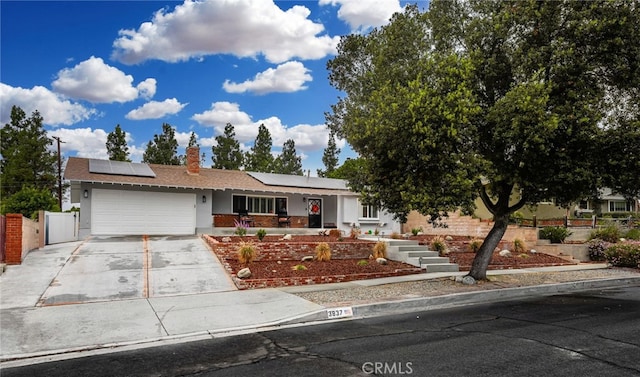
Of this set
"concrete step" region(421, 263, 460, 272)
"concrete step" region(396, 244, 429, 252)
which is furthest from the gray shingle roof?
"concrete step" region(421, 263, 460, 272)

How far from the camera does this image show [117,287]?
1105 centimetres

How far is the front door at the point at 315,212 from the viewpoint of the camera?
1078 inches

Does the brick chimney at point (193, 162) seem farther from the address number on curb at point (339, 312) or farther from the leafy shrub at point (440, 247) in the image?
the address number on curb at point (339, 312)

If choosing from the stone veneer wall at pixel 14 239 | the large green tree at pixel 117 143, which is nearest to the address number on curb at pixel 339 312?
the stone veneer wall at pixel 14 239

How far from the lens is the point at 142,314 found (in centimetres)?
889

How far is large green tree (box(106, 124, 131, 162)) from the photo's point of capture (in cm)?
4528

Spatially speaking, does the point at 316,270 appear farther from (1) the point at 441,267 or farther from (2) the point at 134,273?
(2) the point at 134,273

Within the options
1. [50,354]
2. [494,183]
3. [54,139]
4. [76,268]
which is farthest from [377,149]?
[54,139]

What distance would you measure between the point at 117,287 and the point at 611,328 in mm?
10738

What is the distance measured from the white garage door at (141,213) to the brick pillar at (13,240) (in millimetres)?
6842

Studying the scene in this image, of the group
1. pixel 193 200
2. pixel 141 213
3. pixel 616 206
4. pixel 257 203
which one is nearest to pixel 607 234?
pixel 257 203

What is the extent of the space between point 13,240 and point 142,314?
270 inches

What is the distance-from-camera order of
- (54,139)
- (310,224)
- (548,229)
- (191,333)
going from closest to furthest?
(191,333) < (548,229) < (310,224) < (54,139)

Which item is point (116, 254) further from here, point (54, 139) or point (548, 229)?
point (54, 139)
